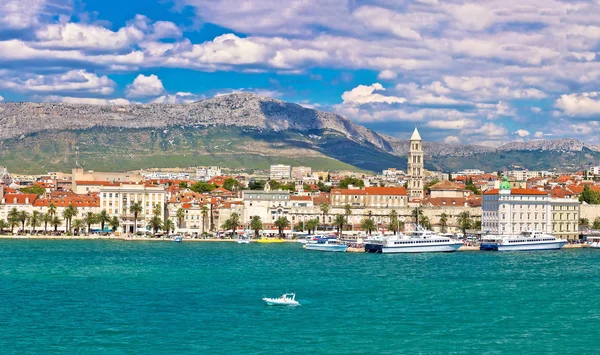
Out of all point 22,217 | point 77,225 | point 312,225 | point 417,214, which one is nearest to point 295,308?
point 77,225

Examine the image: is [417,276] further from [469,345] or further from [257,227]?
[257,227]

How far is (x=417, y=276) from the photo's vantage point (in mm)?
62594

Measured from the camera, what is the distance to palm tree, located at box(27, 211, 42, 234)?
356 feet

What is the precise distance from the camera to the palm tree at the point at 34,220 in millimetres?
108375

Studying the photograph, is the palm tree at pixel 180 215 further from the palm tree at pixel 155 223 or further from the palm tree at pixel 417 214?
the palm tree at pixel 417 214

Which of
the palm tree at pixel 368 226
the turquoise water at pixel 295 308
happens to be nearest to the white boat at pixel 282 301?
the turquoise water at pixel 295 308

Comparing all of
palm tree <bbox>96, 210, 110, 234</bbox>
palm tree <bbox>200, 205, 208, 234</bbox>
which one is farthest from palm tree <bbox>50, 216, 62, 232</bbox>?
palm tree <bbox>200, 205, 208, 234</bbox>

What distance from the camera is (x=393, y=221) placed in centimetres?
11356

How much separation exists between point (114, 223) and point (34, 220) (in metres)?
8.31

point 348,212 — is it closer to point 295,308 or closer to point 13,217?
point 13,217

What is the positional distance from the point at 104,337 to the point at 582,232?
80751 millimetres

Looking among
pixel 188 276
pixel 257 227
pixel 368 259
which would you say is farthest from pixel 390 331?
pixel 257 227

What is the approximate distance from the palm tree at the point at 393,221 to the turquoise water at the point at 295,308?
3283cm

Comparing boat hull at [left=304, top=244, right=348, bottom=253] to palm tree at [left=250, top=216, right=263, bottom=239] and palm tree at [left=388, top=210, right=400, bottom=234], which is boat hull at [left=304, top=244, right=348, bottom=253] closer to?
palm tree at [left=388, top=210, right=400, bottom=234]
